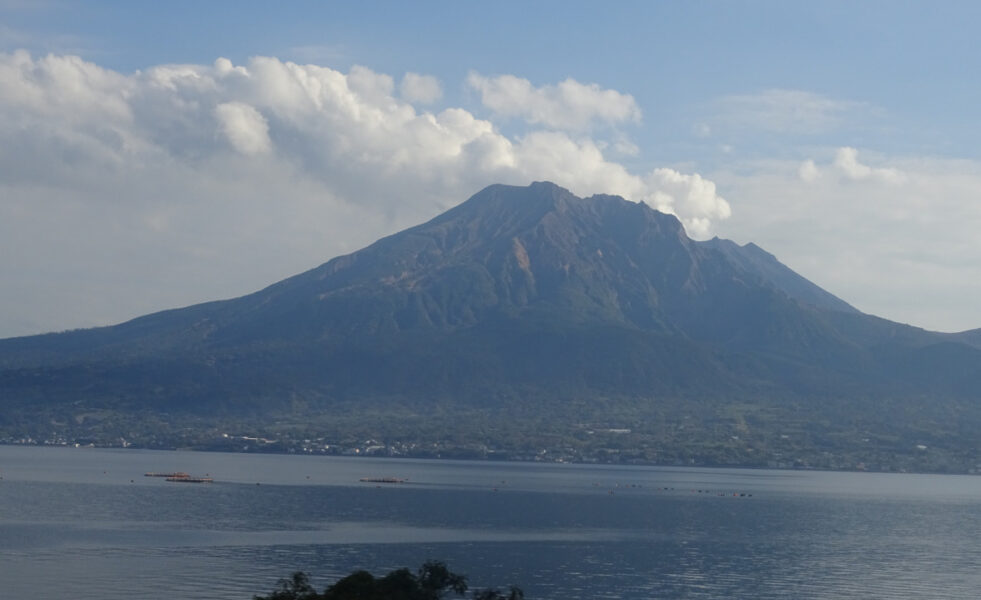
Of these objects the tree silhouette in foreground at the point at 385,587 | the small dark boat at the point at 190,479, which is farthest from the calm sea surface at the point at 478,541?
the tree silhouette in foreground at the point at 385,587

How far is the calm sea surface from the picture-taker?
82562 millimetres

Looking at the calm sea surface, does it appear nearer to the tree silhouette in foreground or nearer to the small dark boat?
the small dark boat

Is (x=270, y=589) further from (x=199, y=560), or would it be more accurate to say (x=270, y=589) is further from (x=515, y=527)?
(x=515, y=527)

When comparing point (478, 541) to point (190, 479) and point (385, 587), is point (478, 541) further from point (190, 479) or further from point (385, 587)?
point (190, 479)

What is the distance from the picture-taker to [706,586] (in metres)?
84.8

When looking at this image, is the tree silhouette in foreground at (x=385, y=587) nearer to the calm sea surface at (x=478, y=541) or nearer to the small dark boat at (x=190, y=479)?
the calm sea surface at (x=478, y=541)

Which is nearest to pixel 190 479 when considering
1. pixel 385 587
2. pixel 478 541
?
pixel 478 541

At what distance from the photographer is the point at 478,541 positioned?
353 ft

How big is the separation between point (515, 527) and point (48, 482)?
76.4 m

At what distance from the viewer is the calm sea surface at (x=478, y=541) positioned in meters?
82.6

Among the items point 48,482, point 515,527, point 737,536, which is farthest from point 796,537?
point 48,482

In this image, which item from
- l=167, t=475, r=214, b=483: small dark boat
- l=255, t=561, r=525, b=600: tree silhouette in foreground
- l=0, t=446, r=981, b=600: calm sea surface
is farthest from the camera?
l=167, t=475, r=214, b=483: small dark boat

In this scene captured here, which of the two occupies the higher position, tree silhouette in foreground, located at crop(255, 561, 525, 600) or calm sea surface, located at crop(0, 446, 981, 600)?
tree silhouette in foreground, located at crop(255, 561, 525, 600)

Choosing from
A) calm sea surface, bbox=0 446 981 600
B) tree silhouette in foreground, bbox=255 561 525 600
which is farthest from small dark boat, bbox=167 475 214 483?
tree silhouette in foreground, bbox=255 561 525 600
